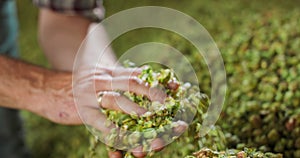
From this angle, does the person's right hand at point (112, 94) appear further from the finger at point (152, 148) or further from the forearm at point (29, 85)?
the forearm at point (29, 85)

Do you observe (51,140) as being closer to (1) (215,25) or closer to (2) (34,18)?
(1) (215,25)

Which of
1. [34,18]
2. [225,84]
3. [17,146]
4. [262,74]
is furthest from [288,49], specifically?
[34,18]

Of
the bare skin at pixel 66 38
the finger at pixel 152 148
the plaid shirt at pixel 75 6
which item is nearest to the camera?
the finger at pixel 152 148

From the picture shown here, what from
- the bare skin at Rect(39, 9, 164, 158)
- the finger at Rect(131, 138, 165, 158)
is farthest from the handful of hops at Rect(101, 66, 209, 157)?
the bare skin at Rect(39, 9, 164, 158)

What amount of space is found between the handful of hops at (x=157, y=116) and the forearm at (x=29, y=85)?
0.81ft

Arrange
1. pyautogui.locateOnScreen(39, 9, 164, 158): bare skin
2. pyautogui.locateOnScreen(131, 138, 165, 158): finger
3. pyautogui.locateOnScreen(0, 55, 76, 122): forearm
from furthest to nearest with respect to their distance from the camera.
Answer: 1. pyautogui.locateOnScreen(39, 9, 164, 158): bare skin
2. pyautogui.locateOnScreen(0, 55, 76, 122): forearm
3. pyautogui.locateOnScreen(131, 138, 165, 158): finger

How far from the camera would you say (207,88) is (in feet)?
6.40

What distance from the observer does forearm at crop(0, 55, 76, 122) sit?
1.63 m

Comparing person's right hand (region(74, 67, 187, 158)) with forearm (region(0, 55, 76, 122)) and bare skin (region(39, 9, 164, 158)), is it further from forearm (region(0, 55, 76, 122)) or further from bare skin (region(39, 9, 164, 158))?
bare skin (region(39, 9, 164, 158))

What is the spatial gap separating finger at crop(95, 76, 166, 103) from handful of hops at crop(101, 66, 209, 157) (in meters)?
0.01

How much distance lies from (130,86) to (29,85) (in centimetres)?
42

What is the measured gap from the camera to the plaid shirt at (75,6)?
2000 mm

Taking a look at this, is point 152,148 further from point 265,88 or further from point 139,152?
point 265,88

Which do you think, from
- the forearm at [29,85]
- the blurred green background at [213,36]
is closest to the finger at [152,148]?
the blurred green background at [213,36]
